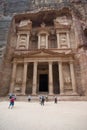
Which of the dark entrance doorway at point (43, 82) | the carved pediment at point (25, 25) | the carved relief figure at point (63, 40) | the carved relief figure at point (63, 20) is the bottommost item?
the dark entrance doorway at point (43, 82)

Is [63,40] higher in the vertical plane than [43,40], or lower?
lower

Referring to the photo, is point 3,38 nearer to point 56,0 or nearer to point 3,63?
point 3,63

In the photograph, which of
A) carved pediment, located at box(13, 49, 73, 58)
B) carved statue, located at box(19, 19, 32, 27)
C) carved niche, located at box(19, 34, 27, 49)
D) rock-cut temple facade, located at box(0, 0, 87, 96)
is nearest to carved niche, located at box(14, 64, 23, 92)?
rock-cut temple facade, located at box(0, 0, 87, 96)

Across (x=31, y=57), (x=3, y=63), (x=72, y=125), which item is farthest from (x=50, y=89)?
(x=72, y=125)

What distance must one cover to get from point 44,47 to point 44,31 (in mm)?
3699

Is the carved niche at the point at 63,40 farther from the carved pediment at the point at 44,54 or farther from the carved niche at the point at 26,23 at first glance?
the carved niche at the point at 26,23

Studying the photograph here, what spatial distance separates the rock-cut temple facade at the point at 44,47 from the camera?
856 inches

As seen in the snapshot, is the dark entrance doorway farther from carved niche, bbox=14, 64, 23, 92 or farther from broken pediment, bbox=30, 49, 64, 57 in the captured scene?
broken pediment, bbox=30, 49, 64, 57

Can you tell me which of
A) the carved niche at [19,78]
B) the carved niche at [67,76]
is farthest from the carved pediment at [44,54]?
the carved niche at [19,78]

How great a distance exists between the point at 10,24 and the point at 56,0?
1227 centimetres

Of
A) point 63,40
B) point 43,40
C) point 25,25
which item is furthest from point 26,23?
point 63,40

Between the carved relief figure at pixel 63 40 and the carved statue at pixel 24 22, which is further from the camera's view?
the carved statue at pixel 24 22

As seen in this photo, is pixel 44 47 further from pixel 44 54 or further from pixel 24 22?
pixel 24 22

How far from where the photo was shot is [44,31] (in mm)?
27266
